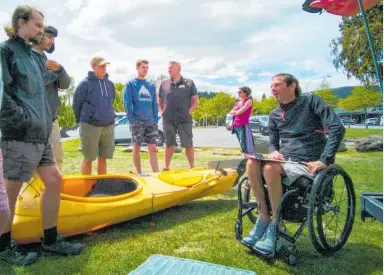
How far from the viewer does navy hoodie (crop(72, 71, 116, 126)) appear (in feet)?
15.3

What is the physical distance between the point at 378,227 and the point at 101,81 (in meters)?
3.59

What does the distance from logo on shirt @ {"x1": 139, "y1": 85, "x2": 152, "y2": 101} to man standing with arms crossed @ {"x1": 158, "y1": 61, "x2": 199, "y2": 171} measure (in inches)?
13.4

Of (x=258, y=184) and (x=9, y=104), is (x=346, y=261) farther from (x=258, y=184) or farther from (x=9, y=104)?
(x=9, y=104)

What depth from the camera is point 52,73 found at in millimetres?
Result: 2994

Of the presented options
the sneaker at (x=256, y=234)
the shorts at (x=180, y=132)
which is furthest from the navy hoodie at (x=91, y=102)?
the sneaker at (x=256, y=234)

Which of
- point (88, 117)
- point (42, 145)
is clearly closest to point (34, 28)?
point (42, 145)

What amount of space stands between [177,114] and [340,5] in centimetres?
306

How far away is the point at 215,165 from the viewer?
455cm

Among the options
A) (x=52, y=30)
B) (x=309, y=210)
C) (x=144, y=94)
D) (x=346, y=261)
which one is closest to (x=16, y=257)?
(x=309, y=210)

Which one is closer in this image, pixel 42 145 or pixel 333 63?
pixel 42 145

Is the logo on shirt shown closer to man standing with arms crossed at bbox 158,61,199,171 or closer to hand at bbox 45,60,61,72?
man standing with arms crossed at bbox 158,61,199,171

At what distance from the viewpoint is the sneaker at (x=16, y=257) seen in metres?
2.55

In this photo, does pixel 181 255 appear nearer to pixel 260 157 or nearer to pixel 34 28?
pixel 260 157

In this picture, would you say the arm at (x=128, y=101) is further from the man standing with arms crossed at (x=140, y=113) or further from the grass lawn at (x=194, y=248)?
the grass lawn at (x=194, y=248)
